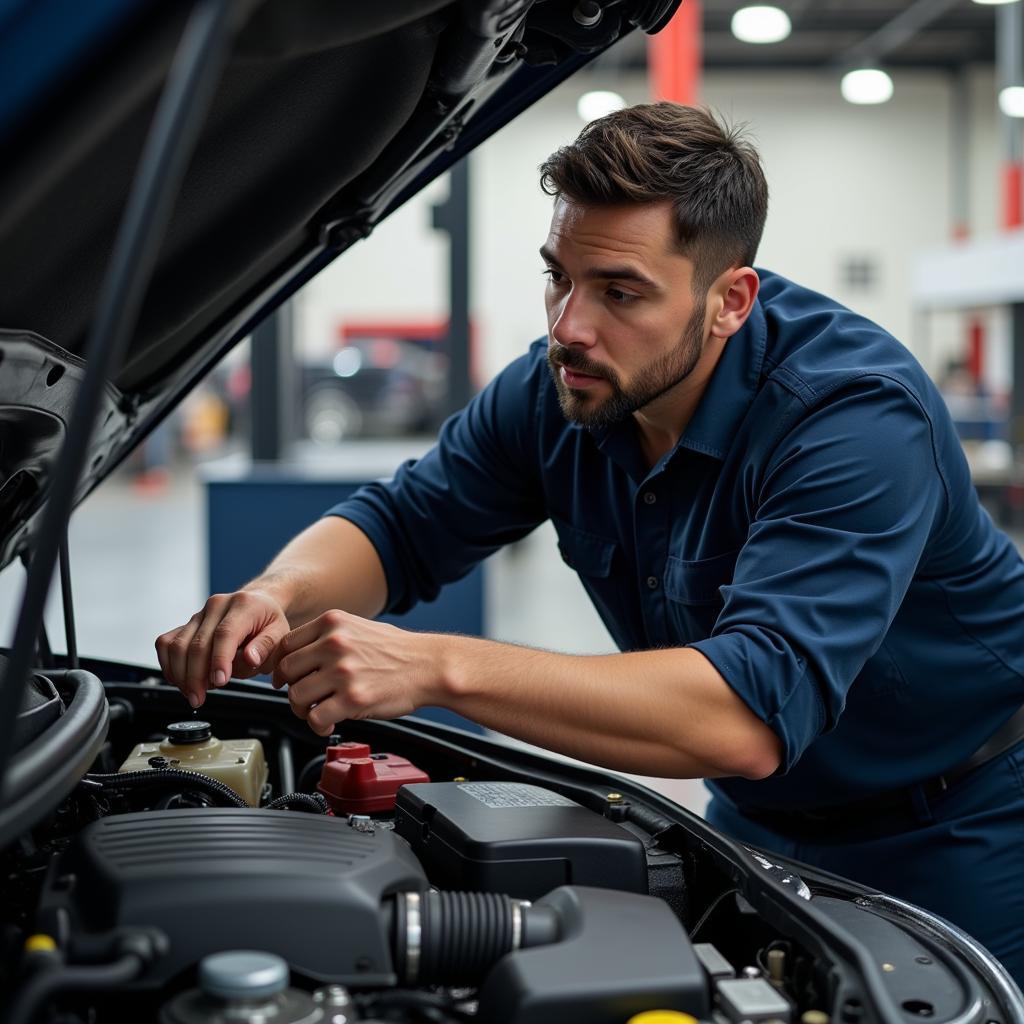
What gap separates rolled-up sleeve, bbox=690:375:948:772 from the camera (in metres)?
1.19

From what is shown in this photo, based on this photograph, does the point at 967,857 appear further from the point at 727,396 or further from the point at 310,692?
the point at 310,692

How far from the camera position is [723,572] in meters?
1.48

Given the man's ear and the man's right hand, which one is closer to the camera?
the man's right hand

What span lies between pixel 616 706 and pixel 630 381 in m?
0.43

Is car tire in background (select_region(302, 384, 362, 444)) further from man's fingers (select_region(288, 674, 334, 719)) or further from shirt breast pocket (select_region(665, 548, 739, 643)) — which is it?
man's fingers (select_region(288, 674, 334, 719))

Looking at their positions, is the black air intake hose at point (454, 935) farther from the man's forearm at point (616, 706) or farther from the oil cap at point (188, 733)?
the oil cap at point (188, 733)

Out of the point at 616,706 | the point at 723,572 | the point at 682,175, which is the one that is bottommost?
the point at 616,706

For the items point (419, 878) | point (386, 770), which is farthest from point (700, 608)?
point (419, 878)

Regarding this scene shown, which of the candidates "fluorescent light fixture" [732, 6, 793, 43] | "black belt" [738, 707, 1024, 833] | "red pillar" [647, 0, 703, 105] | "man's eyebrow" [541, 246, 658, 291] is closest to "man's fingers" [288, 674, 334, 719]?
"man's eyebrow" [541, 246, 658, 291]

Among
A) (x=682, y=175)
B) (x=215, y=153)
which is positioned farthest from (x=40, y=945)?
(x=682, y=175)

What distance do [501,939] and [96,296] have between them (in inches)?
26.8

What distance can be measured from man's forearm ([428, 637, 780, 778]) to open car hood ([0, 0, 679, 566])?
1.53ft

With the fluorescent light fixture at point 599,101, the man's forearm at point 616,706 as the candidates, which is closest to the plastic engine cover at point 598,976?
the man's forearm at point 616,706

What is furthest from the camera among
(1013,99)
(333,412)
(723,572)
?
(333,412)
